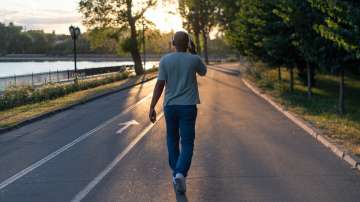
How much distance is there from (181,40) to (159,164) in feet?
9.00

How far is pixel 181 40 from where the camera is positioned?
7461 mm

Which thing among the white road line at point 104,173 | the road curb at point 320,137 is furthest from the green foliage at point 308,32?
the white road line at point 104,173

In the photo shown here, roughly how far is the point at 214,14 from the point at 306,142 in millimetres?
73584

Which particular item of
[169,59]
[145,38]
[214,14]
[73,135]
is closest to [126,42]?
[145,38]

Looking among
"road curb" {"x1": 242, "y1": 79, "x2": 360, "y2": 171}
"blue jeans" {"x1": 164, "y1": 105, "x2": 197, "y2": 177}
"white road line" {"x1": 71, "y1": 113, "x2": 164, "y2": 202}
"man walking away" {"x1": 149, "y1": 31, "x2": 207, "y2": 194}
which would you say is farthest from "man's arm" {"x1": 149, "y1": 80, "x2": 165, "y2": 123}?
Result: "road curb" {"x1": 242, "y1": 79, "x2": 360, "y2": 171}

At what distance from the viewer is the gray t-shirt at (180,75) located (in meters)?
7.36

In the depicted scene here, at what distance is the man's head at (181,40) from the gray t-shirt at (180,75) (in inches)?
4.3

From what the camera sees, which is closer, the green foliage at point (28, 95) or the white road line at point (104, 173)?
the white road line at point (104, 173)

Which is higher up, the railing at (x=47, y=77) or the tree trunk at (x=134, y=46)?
the tree trunk at (x=134, y=46)

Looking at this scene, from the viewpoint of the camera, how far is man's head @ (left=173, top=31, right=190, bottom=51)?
7465 mm

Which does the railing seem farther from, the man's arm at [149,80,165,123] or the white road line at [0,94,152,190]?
the man's arm at [149,80,165,123]

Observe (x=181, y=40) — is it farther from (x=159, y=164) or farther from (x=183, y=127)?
(x=159, y=164)

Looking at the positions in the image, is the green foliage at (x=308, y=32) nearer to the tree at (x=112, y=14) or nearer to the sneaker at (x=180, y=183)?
the sneaker at (x=180, y=183)

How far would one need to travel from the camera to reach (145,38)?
2394 inches
